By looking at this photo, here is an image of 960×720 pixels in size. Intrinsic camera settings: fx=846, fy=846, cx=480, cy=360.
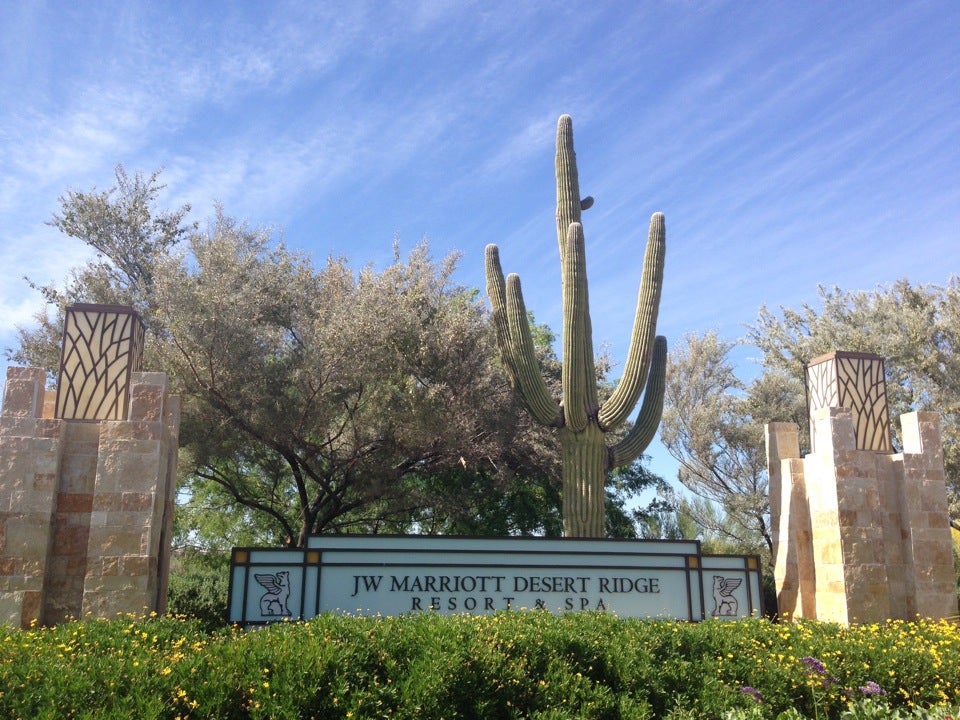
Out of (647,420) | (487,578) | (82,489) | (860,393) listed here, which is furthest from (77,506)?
(860,393)

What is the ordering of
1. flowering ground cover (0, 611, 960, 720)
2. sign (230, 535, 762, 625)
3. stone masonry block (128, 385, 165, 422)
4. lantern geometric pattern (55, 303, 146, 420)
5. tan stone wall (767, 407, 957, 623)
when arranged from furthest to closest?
tan stone wall (767, 407, 957, 623) → sign (230, 535, 762, 625) → lantern geometric pattern (55, 303, 146, 420) → stone masonry block (128, 385, 165, 422) → flowering ground cover (0, 611, 960, 720)

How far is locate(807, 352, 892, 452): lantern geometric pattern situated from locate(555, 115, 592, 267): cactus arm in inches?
196

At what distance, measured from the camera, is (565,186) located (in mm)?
14711

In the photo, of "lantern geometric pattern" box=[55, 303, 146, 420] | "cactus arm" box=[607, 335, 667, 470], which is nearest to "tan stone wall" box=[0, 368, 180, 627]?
"lantern geometric pattern" box=[55, 303, 146, 420]

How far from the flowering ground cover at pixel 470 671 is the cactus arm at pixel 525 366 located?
20.6 ft

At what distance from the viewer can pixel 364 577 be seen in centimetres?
909

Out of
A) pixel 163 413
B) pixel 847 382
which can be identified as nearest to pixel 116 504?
pixel 163 413

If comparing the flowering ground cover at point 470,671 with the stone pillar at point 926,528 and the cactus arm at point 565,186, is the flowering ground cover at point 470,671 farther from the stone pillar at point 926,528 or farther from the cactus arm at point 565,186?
the cactus arm at point 565,186

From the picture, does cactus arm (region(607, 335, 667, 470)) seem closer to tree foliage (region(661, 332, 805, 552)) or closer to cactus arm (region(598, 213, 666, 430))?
cactus arm (region(598, 213, 666, 430))

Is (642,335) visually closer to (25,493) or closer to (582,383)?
(582,383)

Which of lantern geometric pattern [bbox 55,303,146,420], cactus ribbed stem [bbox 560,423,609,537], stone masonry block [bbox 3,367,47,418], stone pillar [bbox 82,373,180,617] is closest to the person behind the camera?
stone pillar [bbox 82,373,180,617]

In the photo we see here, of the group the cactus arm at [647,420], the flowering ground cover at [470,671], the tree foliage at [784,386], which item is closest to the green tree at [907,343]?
the tree foliage at [784,386]

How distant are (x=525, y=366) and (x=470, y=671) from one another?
27.4ft

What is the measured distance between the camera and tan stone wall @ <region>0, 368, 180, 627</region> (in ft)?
26.2
